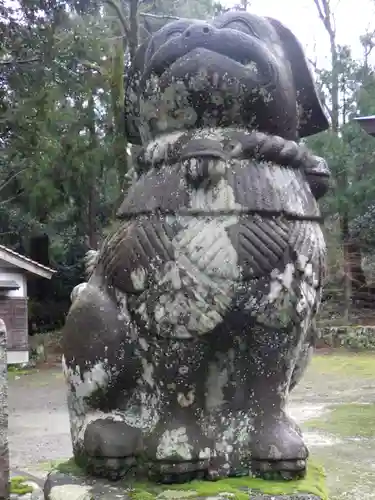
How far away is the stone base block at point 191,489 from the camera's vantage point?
1473 millimetres

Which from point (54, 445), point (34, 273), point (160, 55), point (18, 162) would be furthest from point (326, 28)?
point (160, 55)

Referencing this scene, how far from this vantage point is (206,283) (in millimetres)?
1525

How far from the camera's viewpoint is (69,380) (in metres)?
1.70

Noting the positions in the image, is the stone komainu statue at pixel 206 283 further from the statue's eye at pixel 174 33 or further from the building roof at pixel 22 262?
the building roof at pixel 22 262

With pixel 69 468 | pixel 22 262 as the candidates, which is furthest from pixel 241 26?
pixel 22 262

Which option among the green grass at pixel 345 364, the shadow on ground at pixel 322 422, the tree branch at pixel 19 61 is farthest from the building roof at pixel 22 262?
the green grass at pixel 345 364

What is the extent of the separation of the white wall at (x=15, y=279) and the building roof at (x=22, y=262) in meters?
0.30

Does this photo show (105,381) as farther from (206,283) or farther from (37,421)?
(37,421)

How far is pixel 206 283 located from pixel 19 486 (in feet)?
7.11

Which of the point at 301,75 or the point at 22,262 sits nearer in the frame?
the point at 301,75

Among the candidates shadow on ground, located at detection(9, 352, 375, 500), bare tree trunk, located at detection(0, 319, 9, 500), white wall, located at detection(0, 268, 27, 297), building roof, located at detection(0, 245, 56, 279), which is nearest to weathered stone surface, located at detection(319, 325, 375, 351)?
shadow on ground, located at detection(9, 352, 375, 500)

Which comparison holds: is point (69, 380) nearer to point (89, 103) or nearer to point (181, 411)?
point (181, 411)

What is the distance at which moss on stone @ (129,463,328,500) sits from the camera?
1.48 meters

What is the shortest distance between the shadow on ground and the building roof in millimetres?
2258
